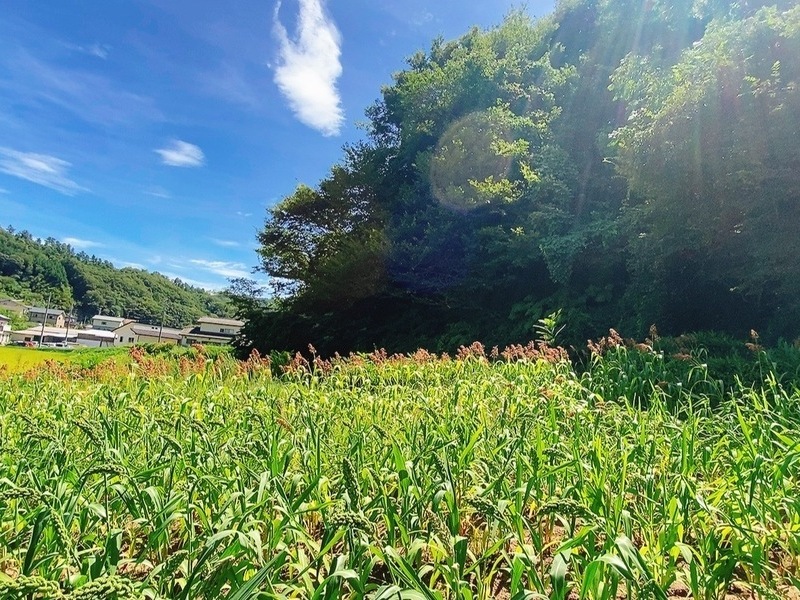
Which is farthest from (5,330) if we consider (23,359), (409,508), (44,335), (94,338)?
(409,508)

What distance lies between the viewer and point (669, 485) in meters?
1.66

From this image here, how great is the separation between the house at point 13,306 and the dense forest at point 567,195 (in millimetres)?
75442

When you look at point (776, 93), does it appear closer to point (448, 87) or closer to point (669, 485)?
point (669, 485)

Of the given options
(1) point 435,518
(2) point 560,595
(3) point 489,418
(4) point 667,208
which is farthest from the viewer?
(4) point 667,208

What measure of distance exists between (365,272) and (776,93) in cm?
888

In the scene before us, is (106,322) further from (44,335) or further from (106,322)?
(44,335)

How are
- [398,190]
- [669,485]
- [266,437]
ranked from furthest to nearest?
[398,190] → [266,437] → [669,485]

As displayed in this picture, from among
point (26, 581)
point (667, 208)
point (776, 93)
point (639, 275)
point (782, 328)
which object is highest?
point (776, 93)

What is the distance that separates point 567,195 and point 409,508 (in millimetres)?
9287

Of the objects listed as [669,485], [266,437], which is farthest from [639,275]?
[266,437]

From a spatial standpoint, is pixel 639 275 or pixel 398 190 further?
pixel 398 190

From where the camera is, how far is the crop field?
1.09 m

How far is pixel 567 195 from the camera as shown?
950cm

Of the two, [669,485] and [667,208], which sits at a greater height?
[667,208]
